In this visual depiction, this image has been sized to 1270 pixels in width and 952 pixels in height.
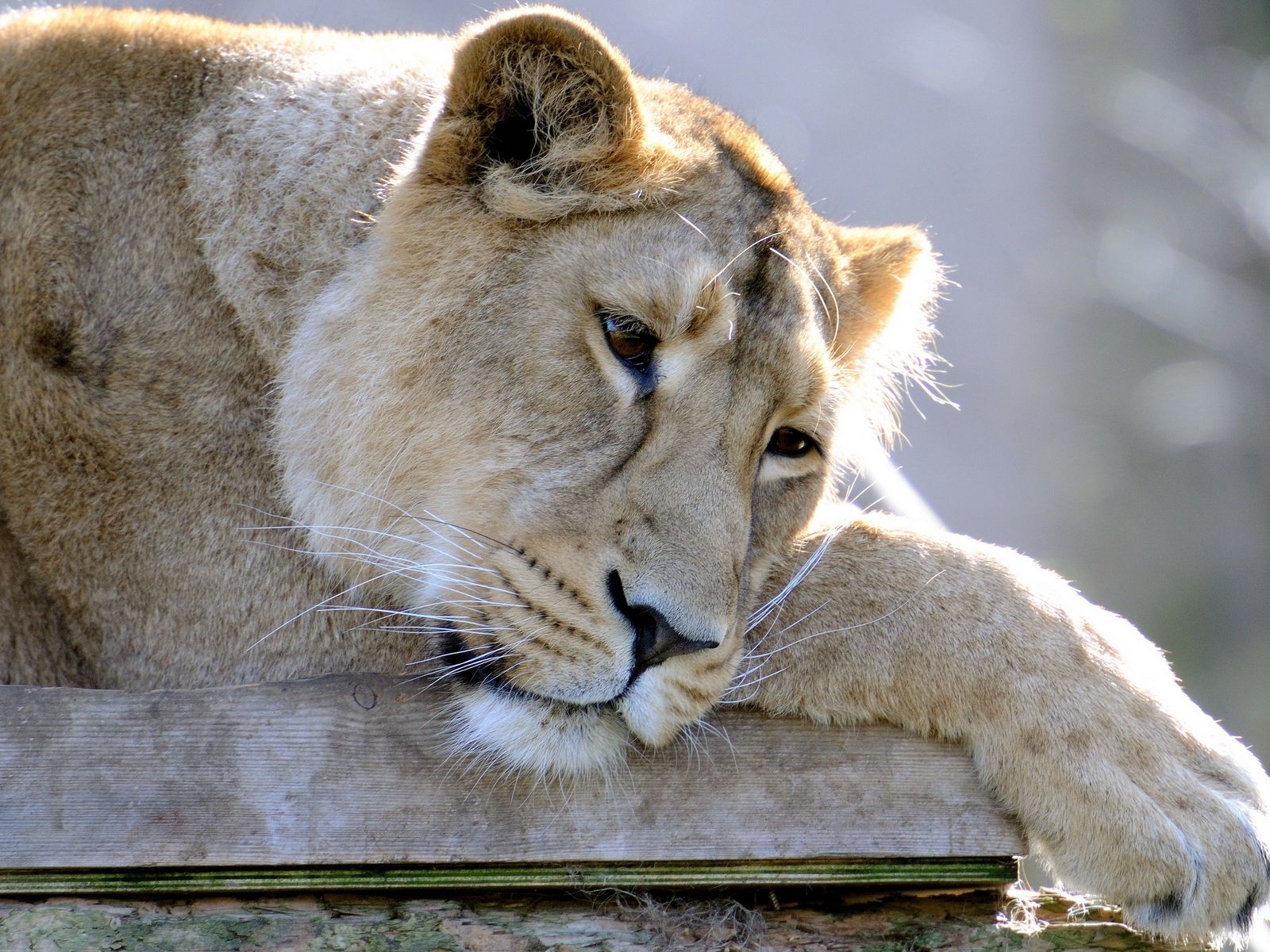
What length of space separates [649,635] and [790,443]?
0.99m

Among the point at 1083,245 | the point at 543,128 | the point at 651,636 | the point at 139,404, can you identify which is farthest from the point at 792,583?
the point at 1083,245

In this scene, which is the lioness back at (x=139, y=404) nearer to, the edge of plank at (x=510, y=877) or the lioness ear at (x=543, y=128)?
the lioness ear at (x=543, y=128)

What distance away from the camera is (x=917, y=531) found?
11.5 ft

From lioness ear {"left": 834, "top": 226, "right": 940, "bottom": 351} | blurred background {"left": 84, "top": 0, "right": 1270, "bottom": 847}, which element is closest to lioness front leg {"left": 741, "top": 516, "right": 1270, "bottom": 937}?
lioness ear {"left": 834, "top": 226, "right": 940, "bottom": 351}

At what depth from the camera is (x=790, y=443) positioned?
142 inches

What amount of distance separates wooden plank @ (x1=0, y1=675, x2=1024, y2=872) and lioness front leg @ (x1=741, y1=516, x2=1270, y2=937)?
130 millimetres

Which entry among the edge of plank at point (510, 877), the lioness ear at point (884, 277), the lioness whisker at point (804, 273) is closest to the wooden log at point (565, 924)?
the edge of plank at point (510, 877)

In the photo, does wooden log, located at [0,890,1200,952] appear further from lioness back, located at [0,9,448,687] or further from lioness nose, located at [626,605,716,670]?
lioness back, located at [0,9,448,687]

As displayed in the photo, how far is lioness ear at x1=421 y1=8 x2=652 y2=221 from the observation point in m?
3.19

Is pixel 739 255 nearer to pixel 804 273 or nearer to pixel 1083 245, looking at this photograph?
pixel 804 273

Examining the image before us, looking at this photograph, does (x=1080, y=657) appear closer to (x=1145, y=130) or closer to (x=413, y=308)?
(x=413, y=308)

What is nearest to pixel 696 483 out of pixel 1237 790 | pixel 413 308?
pixel 413 308

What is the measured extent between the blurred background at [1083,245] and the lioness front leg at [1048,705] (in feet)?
22.1

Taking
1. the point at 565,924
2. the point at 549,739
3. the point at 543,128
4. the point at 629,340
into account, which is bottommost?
the point at 565,924
